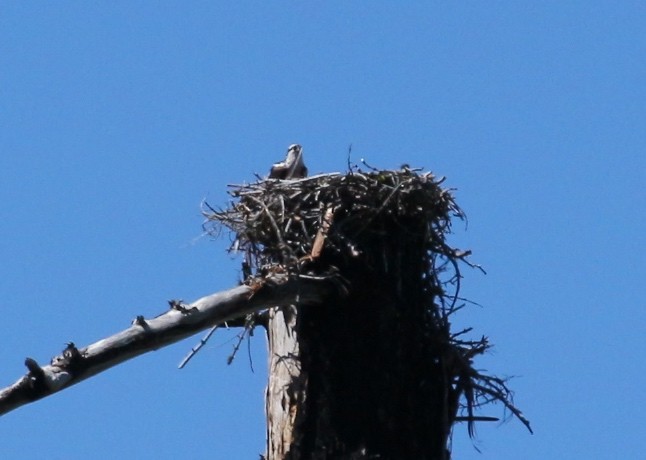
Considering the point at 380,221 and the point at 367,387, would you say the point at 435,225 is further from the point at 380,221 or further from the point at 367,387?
the point at 367,387

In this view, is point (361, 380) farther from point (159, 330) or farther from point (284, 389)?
point (159, 330)

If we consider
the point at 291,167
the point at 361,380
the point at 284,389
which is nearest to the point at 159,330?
the point at 284,389

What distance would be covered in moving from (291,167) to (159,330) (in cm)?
433

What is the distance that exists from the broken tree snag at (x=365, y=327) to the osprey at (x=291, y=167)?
2.26 metres

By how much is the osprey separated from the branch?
3069mm

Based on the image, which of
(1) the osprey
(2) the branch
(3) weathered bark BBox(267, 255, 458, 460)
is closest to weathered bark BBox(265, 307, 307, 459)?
(3) weathered bark BBox(267, 255, 458, 460)

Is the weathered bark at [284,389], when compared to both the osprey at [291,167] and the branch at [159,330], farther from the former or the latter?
the osprey at [291,167]

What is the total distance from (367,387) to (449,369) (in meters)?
0.51

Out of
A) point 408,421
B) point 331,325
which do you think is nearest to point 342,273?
point 331,325

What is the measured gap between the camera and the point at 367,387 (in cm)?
875

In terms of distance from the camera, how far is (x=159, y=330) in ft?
27.3

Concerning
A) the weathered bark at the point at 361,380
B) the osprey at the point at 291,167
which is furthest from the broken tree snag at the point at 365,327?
the osprey at the point at 291,167

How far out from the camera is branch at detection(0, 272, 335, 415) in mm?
7457

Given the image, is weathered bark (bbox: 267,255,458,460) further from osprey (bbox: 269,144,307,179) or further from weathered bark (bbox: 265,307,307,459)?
osprey (bbox: 269,144,307,179)
